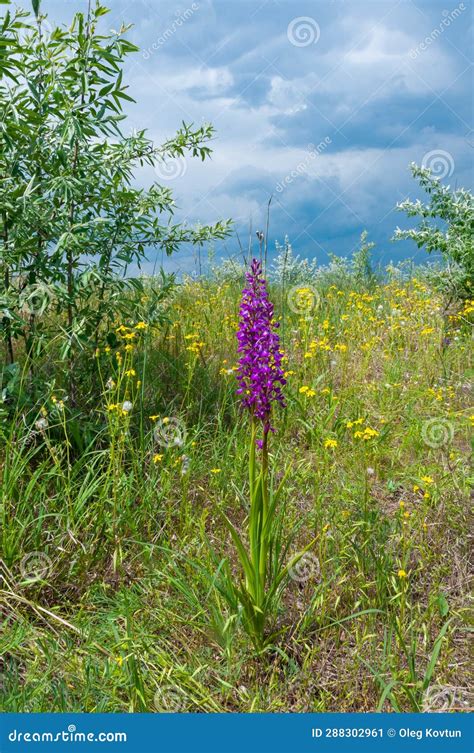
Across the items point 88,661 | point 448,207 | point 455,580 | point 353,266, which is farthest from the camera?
point 353,266

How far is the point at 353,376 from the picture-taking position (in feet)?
17.2

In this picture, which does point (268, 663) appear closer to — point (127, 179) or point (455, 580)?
point (455, 580)

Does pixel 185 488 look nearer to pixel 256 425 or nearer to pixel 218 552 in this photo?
pixel 218 552

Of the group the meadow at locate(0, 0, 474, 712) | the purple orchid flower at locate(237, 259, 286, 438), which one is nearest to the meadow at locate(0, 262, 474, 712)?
A: the meadow at locate(0, 0, 474, 712)

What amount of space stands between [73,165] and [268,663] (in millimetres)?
3029

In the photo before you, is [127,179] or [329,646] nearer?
[329,646]

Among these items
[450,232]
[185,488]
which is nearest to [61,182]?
[185,488]

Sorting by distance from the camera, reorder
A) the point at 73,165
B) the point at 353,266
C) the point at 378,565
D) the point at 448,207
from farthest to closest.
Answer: the point at 353,266, the point at 448,207, the point at 73,165, the point at 378,565

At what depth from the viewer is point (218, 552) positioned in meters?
3.16

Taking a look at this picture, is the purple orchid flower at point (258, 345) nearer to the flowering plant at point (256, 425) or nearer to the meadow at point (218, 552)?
the flowering plant at point (256, 425)

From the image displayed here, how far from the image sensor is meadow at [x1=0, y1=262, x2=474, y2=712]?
2488 mm

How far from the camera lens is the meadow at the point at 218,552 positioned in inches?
98.0

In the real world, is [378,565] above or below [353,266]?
below

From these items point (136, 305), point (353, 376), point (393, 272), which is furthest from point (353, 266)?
point (136, 305)
